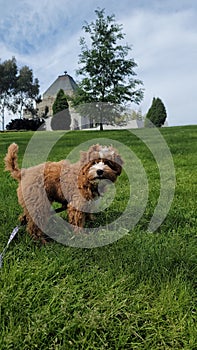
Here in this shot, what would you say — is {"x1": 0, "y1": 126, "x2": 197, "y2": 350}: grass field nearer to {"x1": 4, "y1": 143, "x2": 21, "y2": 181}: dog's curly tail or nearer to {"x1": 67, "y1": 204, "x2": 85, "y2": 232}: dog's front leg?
{"x1": 67, "y1": 204, "x2": 85, "y2": 232}: dog's front leg

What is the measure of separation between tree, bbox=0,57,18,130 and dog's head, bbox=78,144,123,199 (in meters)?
49.9

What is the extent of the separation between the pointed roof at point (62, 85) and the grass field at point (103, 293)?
130ft

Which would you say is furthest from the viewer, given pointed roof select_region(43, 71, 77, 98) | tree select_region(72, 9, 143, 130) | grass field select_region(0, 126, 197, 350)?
pointed roof select_region(43, 71, 77, 98)

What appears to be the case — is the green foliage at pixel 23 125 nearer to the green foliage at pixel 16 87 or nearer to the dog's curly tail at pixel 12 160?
the green foliage at pixel 16 87

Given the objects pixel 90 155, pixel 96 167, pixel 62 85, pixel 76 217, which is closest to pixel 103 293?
pixel 76 217

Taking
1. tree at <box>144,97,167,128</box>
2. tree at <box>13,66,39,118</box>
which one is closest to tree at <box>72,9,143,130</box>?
tree at <box>144,97,167,128</box>

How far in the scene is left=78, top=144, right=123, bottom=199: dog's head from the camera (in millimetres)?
2986

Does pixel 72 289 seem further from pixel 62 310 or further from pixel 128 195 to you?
pixel 128 195

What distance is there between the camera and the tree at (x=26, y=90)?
2046 inches

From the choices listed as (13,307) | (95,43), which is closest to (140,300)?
(13,307)

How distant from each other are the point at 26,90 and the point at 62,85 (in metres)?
10.7

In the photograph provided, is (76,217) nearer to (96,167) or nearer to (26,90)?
(96,167)

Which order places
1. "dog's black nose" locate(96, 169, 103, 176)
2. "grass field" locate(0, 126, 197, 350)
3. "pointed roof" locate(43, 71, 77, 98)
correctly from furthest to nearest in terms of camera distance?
1. "pointed roof" locate(43, 71, 77, 98)
2. "dog's black nose" locate(96, 169, 103, 176)
3. "grass field" locate(0, 126, 197, 350)

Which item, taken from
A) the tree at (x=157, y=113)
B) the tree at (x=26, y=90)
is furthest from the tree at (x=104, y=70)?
the tree at (x=26, y=90)
